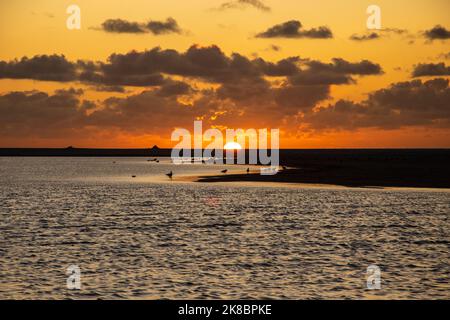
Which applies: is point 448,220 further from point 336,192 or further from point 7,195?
point 7,195

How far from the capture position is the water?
25.6m

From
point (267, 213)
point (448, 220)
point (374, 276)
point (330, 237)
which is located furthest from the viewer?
point (267, 213)

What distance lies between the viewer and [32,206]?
6494 cm

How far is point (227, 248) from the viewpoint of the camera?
35.8 metres

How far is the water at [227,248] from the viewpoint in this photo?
2562 centimetres

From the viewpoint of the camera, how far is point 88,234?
139ft

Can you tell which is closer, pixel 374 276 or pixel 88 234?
pixel 374 276

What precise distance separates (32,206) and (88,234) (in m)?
25.3

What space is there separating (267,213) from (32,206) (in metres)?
27.2
